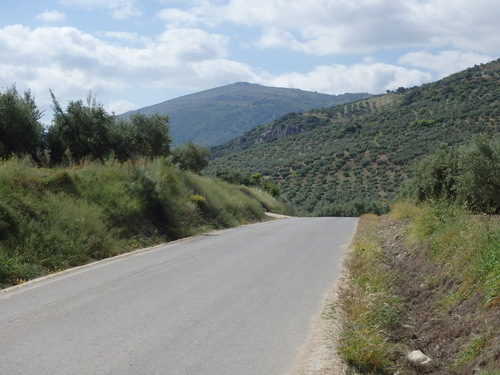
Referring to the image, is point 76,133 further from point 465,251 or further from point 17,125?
point 465,251

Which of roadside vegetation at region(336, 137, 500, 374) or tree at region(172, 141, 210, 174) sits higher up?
tree at region(172, 141, 210, 174)

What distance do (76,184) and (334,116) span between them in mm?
102013

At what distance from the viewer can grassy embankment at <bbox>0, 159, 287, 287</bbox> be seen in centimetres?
1137

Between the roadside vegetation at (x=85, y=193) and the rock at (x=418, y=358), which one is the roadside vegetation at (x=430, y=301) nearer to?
the rock at (x=418, y=358)

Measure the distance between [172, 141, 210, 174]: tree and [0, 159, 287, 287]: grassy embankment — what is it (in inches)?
765

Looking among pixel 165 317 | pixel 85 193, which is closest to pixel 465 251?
pixel 165 317

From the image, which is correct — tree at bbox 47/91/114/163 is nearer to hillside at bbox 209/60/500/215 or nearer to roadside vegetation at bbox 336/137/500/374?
roadside vegetation at bbox 336/137/500/374

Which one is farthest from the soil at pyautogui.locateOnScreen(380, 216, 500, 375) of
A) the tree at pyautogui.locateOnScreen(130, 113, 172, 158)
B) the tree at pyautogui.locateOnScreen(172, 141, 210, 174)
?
the tree at pyautogui.locateOnScreen(172, 141, 210, 174)

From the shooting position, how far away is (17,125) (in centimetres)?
1928

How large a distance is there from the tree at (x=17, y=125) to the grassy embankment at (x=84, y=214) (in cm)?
289

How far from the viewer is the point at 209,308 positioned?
769cm

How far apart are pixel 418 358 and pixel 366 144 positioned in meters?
72.2

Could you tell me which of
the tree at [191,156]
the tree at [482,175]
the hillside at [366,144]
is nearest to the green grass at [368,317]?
the tree at [482,175]

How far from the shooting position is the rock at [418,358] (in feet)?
18.8
